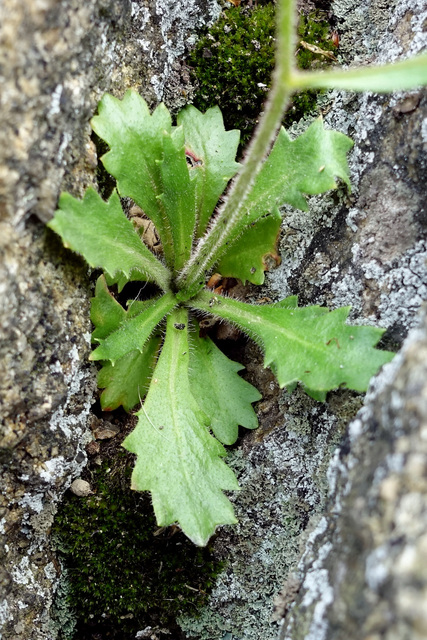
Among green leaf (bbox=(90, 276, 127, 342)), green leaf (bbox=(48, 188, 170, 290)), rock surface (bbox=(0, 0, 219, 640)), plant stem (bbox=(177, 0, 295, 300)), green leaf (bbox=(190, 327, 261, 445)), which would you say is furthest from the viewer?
green leaf (bbox=(190, 327, 261, 445))

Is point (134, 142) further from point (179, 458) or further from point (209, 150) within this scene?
point (179, 458)

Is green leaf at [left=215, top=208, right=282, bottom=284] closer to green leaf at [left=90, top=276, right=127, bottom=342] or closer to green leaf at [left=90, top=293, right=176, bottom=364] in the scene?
green leaf at [left=90, top=293, right=176, bottom=364]

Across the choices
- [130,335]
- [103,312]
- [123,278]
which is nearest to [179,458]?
[130,335]

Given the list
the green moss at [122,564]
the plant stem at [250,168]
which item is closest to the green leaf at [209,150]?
the plant stem at [250,168]

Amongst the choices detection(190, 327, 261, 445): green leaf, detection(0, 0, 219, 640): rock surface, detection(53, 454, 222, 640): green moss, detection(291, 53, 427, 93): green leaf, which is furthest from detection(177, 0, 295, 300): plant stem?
detection(53, 454, 222, 640): green moss

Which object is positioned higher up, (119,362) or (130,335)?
(130,335)

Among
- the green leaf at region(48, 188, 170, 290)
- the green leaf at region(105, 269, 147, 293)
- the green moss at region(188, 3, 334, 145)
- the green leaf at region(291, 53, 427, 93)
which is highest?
the green moss at region(188, 3, 334, 145)

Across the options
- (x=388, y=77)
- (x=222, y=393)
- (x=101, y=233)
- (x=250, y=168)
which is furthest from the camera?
(x=222, y=393)
